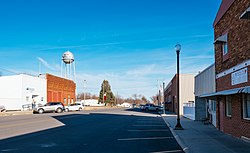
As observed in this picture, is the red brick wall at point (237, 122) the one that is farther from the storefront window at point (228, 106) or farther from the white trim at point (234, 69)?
the white trim at point (234, 69)

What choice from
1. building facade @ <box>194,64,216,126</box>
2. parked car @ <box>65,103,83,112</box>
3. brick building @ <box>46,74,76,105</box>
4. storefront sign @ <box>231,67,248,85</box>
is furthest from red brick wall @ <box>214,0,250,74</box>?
brick building @ <box>46,74,76,105</box>

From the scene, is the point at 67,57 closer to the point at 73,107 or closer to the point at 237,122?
the point at 73,107

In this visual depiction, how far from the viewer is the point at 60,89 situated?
234 feet

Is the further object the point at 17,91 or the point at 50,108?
the point at 17,91

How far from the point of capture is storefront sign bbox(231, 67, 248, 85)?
40.3ft

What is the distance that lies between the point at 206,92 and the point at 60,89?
5463 centimetres

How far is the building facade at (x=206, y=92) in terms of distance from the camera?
1902 cm

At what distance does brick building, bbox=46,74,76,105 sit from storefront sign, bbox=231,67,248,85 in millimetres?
55095

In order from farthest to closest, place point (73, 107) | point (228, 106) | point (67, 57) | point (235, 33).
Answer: point (67, 57)
point (73, 107)
point (228, 106)
point (235, 33)

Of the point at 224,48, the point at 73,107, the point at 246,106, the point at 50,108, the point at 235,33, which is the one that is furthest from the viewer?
the point at 73,107

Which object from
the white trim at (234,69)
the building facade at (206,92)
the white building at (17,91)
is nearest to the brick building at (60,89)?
the white building at (17,91)

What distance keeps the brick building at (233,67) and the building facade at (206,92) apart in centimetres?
151

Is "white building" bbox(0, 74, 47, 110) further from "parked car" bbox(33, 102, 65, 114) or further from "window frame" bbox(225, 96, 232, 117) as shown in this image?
"window frame" bbox(225, 96, 232, 117)

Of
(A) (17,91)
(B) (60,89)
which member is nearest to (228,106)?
(A) (17,91)
